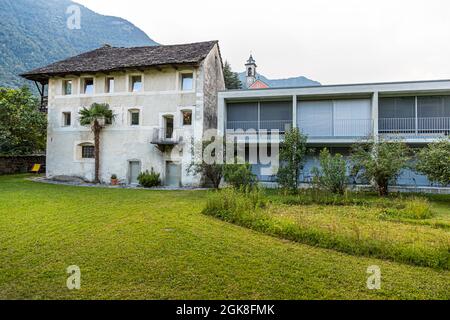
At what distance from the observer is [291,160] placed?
13.5 m

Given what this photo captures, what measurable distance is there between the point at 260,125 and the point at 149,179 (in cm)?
816

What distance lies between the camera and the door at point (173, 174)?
18383 millimetres

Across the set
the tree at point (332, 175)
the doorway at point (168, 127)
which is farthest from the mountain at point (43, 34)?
the tree at point (332, 175)

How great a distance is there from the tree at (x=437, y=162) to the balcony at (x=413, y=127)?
11.6 feet

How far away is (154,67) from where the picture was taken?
18172 millimetres

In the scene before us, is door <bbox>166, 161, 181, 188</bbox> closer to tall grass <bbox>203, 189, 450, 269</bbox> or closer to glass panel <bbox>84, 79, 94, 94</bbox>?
glass panel <bbox>84, 79, 94, 94</bbox>

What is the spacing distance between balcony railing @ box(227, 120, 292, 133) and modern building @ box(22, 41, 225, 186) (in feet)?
6.09

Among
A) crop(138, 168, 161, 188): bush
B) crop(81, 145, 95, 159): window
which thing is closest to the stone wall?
crop(81, 145, 95, 159): window

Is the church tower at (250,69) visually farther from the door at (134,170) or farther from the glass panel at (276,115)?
the door at (134,170)

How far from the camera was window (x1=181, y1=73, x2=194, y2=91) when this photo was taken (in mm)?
18297

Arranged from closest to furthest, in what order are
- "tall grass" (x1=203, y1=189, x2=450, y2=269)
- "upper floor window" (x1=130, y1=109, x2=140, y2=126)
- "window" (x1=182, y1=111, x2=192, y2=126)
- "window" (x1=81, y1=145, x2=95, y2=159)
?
1. "tall grass" (x1=203, y1=189, x2=450, y2=269)
2. "window" (x1=182, y1=111, x2=192, y2=126)
3. "upper floor window" (x1=130, y1=109, x2=140, y2=126)
4. "window" (x1=81, y1=145, x2=95, y2=159)

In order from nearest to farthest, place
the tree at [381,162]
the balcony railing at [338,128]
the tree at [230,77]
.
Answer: the tree at [381,162]
the balcony railing at [338,128]
the tree at [230,77]
